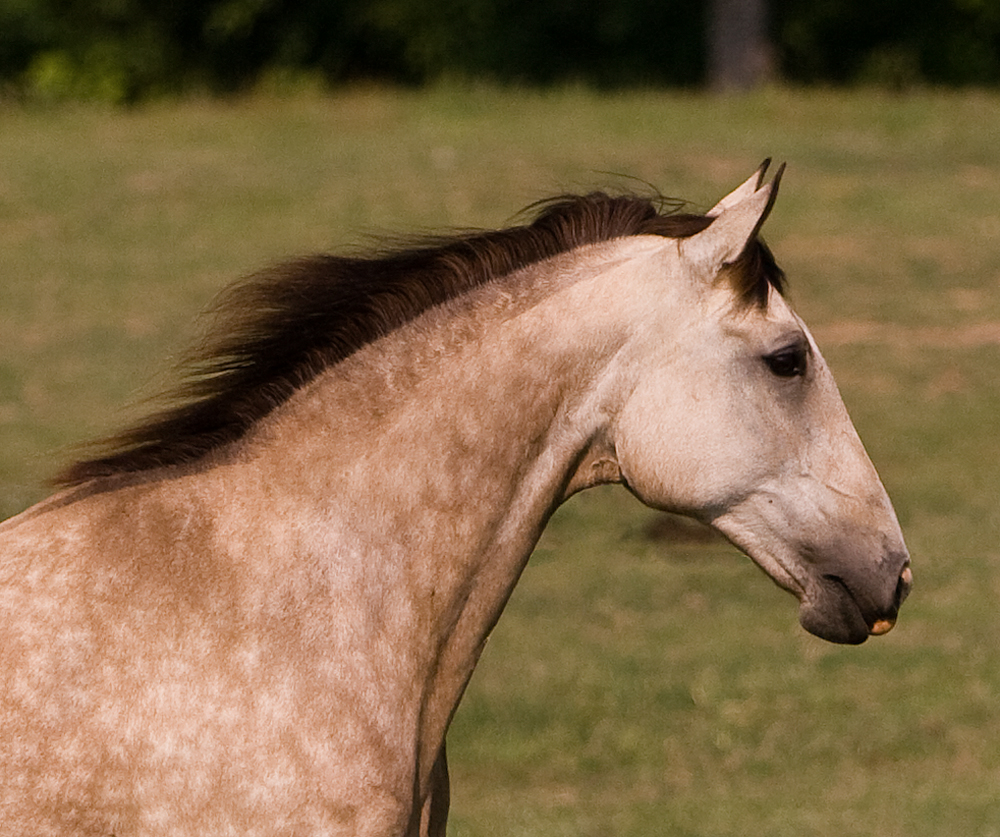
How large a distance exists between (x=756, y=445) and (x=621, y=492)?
9055mm

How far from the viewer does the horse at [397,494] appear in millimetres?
3424

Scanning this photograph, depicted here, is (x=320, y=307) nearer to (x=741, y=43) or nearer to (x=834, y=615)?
(x=834, y=615)

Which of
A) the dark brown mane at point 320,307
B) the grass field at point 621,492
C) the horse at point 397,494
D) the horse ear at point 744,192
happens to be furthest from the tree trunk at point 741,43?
the horse at point 397,494

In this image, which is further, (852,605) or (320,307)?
(320,307)

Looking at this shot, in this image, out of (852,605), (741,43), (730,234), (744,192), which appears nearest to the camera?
(730,234)

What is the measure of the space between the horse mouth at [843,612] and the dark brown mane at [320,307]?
25.0 inches

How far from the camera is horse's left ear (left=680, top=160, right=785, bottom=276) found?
3564 millimetres

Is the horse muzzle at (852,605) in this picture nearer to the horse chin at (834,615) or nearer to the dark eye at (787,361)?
the horse chin at (834,615)

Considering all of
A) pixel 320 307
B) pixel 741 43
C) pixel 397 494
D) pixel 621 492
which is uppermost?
pixel 320 307

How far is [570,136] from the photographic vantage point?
893 inches

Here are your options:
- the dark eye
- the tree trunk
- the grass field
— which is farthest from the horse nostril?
the tree trunk

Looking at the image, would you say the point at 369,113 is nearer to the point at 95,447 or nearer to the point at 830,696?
the point at 830,696

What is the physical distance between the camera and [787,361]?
370cm

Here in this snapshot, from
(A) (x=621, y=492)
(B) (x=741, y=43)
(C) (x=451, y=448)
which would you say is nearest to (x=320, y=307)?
(C) (x=451, y=448)
